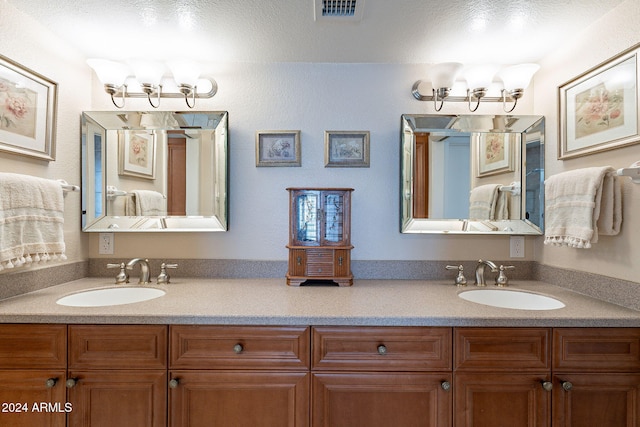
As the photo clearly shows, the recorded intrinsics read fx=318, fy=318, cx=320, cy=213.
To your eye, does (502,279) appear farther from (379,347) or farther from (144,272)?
(144,272)

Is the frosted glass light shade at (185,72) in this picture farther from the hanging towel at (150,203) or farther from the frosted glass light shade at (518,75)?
the frosted glass light shade at (518,75)

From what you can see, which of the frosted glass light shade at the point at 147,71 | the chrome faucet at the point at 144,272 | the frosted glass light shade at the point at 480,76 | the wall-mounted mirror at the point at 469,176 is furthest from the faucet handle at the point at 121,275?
the frosted glass light shade at the point at 480,76

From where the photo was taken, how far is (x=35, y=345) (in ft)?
3.81

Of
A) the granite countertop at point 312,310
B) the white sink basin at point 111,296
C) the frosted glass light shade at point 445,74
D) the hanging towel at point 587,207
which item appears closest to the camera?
the granite countertop at point 312,310

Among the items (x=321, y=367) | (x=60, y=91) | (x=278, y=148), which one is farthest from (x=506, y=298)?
(x=60, y=91)

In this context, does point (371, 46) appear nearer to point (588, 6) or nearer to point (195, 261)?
point (588, 6)

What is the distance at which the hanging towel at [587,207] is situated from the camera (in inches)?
50.7

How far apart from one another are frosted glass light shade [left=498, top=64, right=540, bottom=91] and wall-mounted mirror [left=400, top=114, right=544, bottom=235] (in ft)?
0.54

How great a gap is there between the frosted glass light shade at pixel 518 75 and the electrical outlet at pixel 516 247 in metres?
0.82

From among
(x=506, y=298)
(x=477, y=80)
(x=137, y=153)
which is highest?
(x=477, y=80)

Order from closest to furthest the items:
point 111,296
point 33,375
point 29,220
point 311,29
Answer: point 33,375
point 29,220
point 311,29
point 111,296

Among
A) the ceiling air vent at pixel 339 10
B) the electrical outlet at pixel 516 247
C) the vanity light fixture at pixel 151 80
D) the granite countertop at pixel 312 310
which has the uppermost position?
the ceiling air vent at pixel 339 10

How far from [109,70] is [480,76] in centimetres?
192

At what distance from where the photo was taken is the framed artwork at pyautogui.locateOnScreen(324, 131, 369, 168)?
5.86 ft
